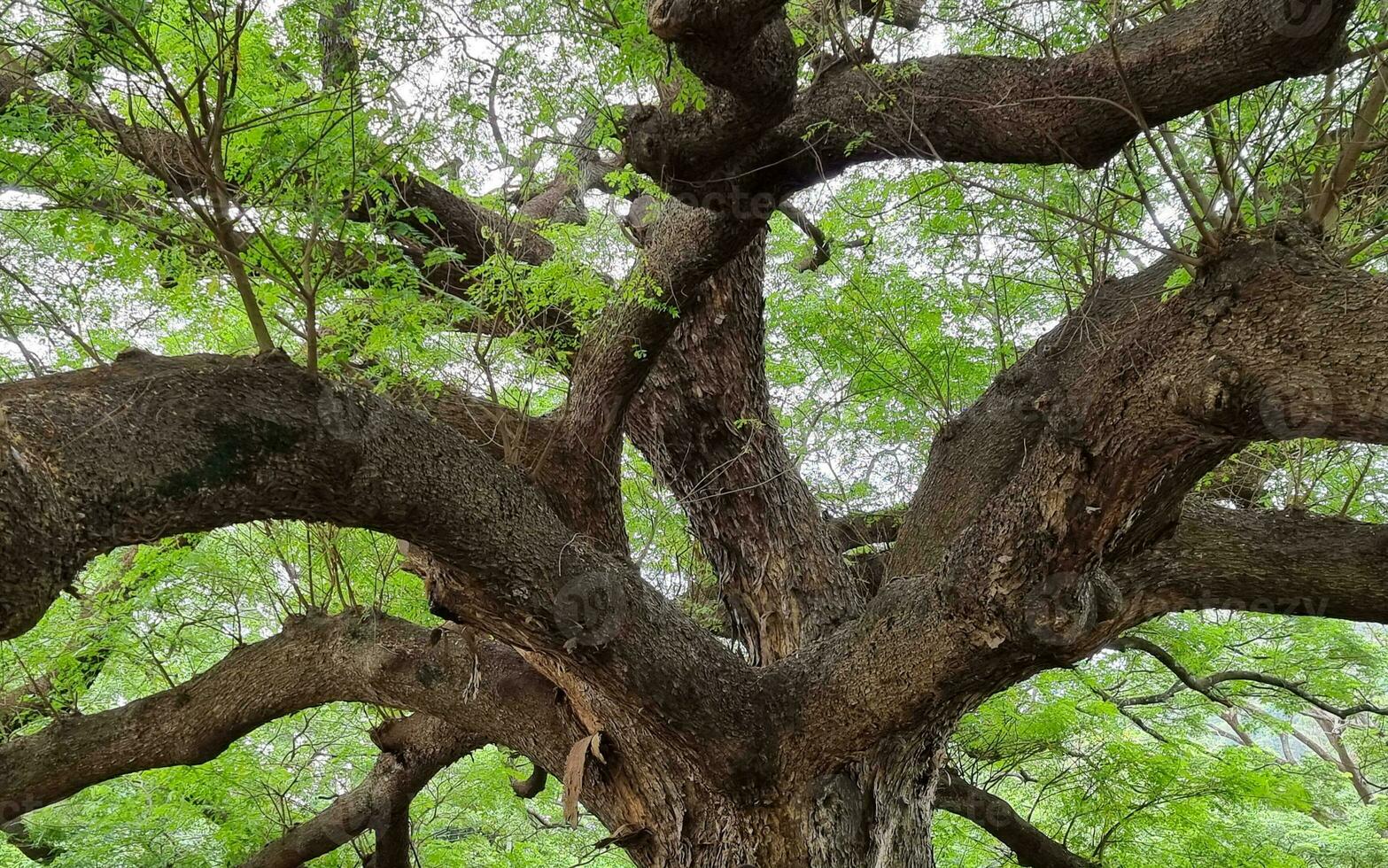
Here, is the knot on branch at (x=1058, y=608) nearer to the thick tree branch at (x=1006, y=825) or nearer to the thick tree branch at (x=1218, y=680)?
the thick tree branch at (x=1218, y=680)

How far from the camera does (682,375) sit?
4250 millimetres

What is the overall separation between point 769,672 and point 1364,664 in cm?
425

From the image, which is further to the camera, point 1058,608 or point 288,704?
point 288,704

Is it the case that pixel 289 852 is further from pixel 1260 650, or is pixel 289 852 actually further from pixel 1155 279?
pixel 1260 650

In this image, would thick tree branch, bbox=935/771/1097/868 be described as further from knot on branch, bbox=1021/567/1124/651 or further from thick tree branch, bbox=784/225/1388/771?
knot on branch, bbox=1021/567/1124/651

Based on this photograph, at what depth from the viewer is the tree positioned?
2.16m

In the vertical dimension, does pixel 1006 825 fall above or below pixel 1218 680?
below

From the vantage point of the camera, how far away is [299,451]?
89.5 inches

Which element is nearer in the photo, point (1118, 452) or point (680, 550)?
point (1118, 452)

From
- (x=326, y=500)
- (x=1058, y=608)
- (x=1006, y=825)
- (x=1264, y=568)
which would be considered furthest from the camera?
(x=1006, y=825)

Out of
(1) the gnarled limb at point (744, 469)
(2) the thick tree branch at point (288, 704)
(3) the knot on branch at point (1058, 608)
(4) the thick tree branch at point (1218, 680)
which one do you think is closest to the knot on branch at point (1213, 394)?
(3) the knot on branch at point (1058, 608)

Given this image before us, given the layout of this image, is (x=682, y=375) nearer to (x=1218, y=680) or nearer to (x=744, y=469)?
(x=744, y=469)

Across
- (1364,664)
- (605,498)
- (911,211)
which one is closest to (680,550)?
(605,498)

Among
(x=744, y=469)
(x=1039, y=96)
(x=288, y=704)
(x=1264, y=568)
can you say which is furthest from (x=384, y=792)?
(x=1039, y=96)
